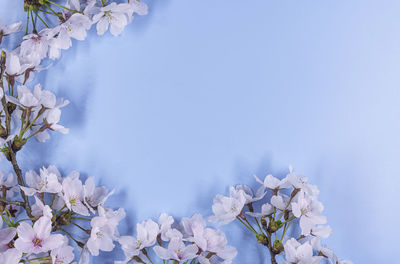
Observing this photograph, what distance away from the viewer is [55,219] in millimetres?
1124

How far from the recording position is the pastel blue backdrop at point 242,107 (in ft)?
4.04

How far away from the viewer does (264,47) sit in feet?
4.08

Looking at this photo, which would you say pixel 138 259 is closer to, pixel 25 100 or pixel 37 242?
pixel 37 242

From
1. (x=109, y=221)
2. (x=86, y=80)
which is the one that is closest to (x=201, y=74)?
(x=86, y=80)

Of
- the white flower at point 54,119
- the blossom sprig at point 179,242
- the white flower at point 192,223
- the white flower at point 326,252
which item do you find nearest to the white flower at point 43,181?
the white flower at point 54,119

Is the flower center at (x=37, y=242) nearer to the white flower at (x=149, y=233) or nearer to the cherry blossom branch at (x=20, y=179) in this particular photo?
the cherry blossom branch at (x=20, y=179)

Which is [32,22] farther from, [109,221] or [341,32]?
[341,32]

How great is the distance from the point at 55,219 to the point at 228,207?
1.38 feet

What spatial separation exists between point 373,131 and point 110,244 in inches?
29.0

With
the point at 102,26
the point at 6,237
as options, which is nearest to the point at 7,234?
the point at 6,237

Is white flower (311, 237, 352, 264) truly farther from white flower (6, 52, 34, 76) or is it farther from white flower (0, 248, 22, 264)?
white flower (6, 52, 34, 76)

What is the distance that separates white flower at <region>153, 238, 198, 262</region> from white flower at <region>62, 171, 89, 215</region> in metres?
0.20

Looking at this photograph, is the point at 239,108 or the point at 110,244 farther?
the point at 239,108

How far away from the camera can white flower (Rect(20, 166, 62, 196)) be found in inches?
43.0
